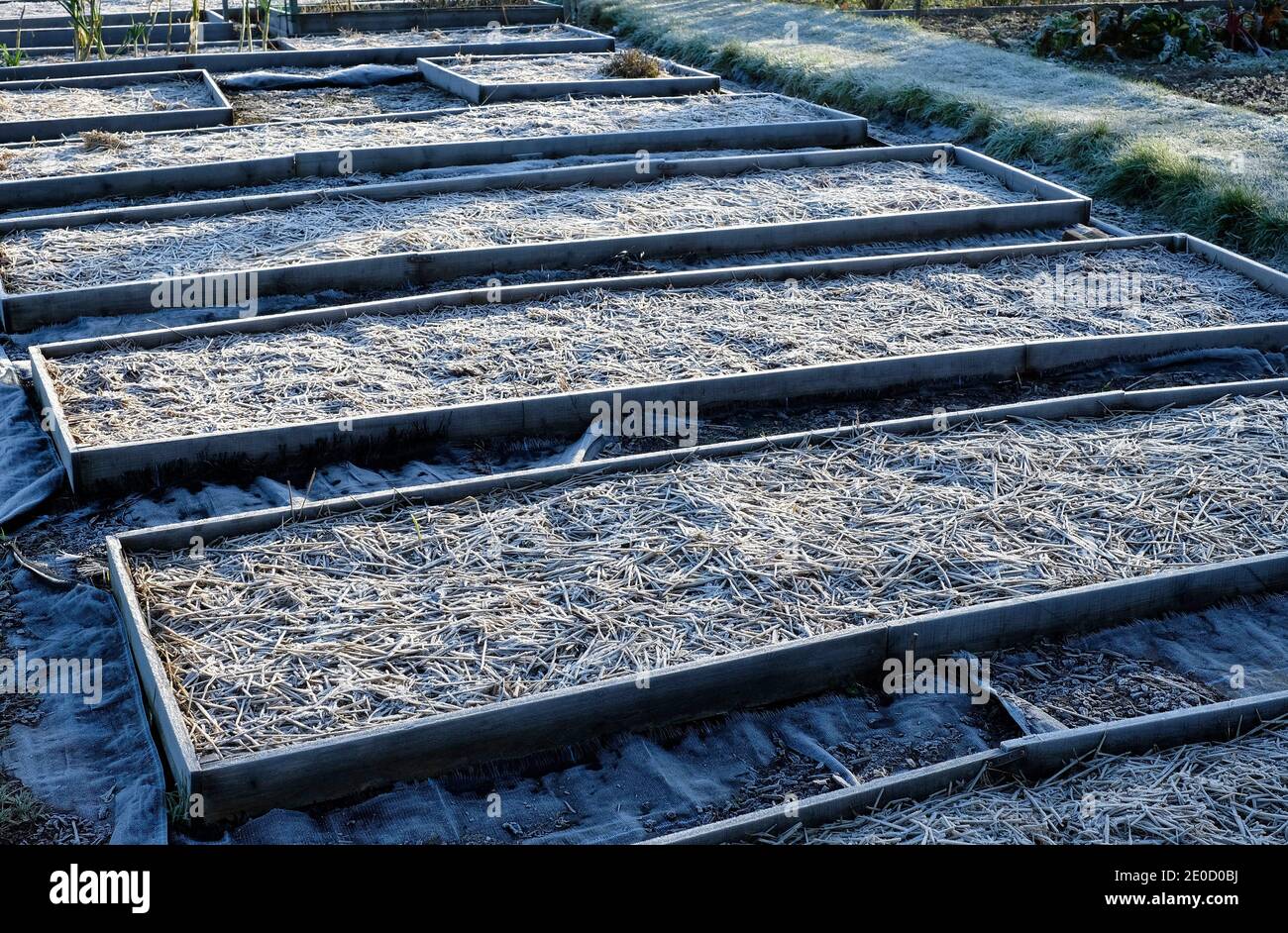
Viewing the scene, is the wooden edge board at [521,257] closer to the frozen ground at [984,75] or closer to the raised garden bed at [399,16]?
the frozen ground at [984,75]

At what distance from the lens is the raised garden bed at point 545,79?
824 cm

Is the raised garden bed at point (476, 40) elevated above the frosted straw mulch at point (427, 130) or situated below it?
above

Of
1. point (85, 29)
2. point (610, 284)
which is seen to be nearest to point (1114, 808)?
point (610, 284)

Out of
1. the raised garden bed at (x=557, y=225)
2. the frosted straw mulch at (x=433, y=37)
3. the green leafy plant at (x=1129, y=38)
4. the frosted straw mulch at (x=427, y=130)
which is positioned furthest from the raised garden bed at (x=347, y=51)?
the raised garden bed at (x=557, y=225)

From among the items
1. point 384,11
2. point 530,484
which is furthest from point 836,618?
point 384,11

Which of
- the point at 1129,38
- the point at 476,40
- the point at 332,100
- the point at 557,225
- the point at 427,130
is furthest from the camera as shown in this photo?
the point at 476,40

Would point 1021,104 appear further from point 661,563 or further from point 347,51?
point 661,563

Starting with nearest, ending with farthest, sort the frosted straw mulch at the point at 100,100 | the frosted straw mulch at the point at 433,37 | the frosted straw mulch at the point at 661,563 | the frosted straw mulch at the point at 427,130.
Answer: the frosted straw mulch at the point at 661,563 → the frosted straw mulch at the point at 427,130 → the frosted straw mulch at the point at 100,100 → the frosted straw mulch at the point at 433,37

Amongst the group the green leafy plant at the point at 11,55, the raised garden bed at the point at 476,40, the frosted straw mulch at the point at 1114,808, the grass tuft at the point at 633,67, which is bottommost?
the frosted straw mulch at the point at 1114,808

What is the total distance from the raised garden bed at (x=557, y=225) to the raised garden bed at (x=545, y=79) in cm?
195

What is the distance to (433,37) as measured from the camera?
10.9 meters

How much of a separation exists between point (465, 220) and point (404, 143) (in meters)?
1.44
